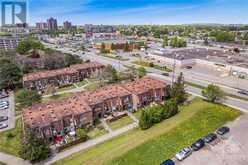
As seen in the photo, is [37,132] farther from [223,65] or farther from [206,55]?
[206,55]

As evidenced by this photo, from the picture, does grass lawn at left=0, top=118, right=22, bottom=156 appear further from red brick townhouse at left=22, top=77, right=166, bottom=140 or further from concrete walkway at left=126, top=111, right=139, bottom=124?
concrete walkway at left=126, top=111, right=139, bottom=124

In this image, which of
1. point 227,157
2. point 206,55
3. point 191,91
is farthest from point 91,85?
point 206,55

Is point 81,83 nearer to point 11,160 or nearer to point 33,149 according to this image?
point 11,160

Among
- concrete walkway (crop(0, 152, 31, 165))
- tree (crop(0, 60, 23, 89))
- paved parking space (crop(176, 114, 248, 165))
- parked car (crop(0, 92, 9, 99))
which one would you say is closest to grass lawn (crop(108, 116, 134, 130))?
paved parking space (crop(176, 114, 248, 165))

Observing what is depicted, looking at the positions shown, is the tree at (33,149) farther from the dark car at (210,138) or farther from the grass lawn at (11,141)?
the dark car at (210,138)

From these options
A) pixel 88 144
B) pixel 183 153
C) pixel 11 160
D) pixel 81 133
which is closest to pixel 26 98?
pixel 11 160

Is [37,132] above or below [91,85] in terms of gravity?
below
